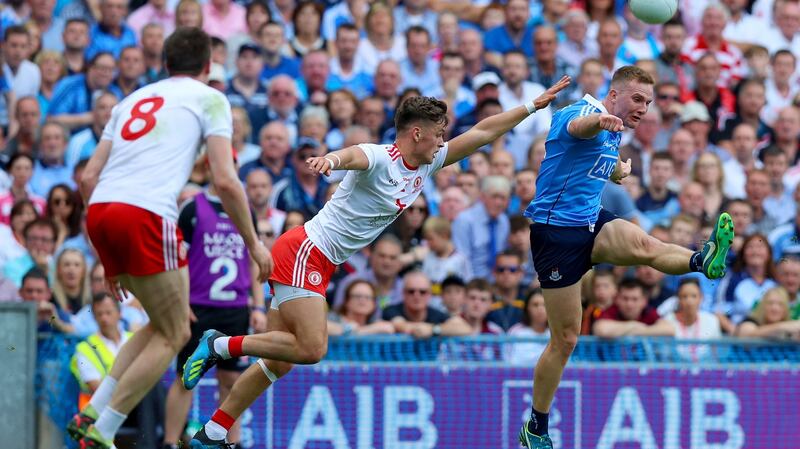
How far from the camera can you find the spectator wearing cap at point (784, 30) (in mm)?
17078

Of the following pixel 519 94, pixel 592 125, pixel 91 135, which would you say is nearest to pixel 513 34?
pixel 519 94

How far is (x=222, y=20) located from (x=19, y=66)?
95.4 inches

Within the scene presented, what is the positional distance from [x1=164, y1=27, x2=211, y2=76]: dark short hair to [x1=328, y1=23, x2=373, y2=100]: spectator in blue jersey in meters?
6.55

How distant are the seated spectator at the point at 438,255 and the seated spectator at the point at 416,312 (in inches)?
21.3

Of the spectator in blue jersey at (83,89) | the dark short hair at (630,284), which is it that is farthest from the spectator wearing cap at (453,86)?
the spectator in blue jersey at (83,89)

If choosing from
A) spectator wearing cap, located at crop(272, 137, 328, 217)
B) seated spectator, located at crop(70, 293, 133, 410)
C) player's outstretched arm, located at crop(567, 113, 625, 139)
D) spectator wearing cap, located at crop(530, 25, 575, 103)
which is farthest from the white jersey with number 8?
spectator wearing cap, located at crop(530, 25, 575, 103)

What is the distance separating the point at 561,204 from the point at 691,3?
822 centimetres

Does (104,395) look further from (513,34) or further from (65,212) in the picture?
(513,34)

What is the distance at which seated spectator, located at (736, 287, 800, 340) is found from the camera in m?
12.7

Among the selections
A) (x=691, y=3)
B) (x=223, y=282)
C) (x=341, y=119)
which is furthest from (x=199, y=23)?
(x=691, y=3)

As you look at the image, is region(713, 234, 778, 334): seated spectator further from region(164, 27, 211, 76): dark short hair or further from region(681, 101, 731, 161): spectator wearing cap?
region(164, 27, 211, 76): dark short hair

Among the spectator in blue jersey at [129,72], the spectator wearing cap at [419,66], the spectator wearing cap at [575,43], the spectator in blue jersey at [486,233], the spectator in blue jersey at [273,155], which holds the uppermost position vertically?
the spectator wearing cap at [575,43]

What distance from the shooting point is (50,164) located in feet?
46.3

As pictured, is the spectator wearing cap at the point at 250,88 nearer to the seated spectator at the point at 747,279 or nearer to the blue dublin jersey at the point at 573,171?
the seated spectator at the point at 747,279
